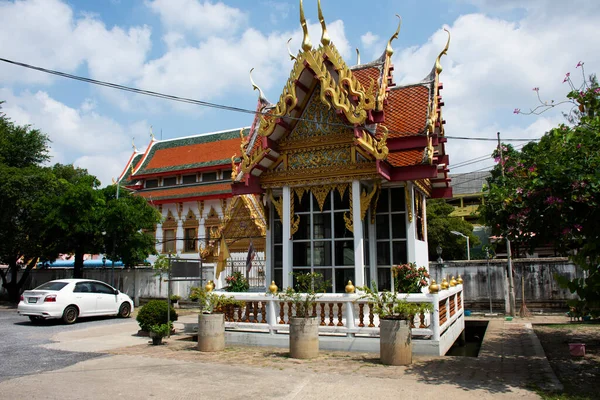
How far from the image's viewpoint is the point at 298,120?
11.1m

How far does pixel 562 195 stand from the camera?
7164 millimetres

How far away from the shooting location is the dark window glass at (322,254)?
10.7 meters

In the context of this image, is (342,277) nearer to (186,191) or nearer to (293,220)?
(293,220)

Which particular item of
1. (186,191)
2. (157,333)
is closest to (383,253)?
(157,333)

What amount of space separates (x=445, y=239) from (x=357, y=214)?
1335 inches

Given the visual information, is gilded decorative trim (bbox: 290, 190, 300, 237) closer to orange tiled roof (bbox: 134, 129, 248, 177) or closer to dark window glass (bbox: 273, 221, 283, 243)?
dark window glass (bbox: 273, 221, 283, 243)

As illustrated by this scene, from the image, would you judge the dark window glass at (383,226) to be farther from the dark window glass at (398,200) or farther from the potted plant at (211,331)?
the potted plant at (211,331)

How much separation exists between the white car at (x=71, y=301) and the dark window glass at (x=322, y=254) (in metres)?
9.05

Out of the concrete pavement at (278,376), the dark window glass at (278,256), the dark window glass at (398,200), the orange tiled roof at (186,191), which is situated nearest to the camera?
the concrete pavement at (278,376)

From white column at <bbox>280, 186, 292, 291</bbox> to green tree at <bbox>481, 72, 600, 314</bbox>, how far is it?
4196 mm

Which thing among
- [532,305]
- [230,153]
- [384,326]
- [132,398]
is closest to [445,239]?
[230,153]

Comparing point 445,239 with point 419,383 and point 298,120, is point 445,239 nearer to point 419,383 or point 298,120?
point 298,120

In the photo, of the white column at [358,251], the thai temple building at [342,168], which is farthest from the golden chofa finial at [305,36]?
the white column at [358,251]

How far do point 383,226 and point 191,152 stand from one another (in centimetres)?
2901
